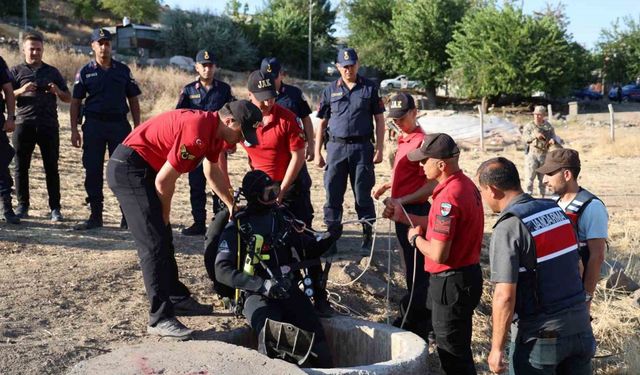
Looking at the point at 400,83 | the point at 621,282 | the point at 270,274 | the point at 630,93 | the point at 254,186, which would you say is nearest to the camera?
the point at 270,274

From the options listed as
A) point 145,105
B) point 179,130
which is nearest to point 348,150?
point 179,130

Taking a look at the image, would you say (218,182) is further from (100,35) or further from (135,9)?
(135,9)

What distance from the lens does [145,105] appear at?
22.8 meters

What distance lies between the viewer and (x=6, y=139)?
24.5ft

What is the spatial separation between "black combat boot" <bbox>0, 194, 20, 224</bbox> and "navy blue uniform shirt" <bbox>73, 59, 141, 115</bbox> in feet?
3.79

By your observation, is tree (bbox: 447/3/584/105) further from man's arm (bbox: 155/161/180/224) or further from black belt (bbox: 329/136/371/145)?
man's arm (bbox: 155/161/180/224)

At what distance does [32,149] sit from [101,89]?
1.04 meters

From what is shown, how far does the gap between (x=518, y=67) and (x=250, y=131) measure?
36.4 metres

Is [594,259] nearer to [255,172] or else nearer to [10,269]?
[255,172]

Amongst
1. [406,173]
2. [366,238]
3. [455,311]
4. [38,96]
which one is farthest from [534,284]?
[38,96]

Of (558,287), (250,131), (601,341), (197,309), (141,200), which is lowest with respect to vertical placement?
(601,341)

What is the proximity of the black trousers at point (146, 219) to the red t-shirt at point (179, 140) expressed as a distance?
0.08 meters

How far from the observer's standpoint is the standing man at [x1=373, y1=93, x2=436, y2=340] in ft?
18.6

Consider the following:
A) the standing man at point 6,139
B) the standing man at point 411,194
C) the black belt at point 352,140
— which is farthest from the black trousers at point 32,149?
the standing man at point 411,194
